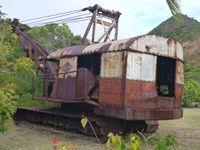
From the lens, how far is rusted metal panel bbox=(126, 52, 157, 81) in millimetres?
10938

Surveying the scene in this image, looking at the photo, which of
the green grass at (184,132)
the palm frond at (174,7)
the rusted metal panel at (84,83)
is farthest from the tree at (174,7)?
the rusted metal panel at (84,83)

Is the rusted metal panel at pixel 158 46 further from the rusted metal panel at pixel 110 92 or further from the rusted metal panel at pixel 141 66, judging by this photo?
the rusted metal panel at pixel 110 92

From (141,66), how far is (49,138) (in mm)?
3305

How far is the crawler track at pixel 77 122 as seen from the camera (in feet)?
38.0

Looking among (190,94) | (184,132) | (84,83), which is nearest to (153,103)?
(84,83)

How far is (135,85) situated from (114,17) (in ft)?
16.5

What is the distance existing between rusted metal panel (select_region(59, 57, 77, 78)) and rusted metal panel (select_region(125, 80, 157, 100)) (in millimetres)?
2640

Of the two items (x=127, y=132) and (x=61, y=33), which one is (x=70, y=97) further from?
(x=61, y=33)

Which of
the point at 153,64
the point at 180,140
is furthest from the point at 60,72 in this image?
the point at 180,140

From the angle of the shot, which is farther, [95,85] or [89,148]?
[95,85]

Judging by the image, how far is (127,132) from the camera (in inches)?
488

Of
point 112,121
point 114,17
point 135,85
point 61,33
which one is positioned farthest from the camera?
point 61,33

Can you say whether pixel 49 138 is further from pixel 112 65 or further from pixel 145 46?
pixel 145 46

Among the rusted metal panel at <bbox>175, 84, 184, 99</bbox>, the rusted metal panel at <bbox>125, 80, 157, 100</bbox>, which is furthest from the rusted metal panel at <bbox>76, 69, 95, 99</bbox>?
the rusted metal panel at <bbox>175, 84, 184, 99</bbox>
